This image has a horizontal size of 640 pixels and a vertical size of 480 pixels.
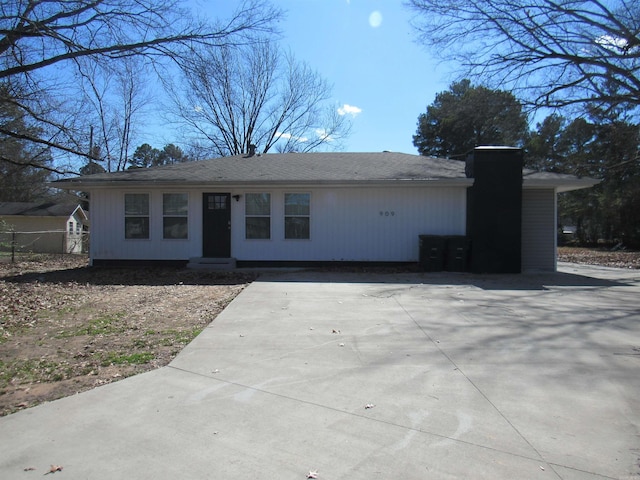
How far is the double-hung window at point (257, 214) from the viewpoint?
13.9m

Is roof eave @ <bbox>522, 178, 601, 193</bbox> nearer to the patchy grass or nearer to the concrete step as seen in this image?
the patchy grass

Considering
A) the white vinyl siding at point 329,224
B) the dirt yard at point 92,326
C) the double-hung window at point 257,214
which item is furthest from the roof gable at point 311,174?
the dirt yard at point 92,326

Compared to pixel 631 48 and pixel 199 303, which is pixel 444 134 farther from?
pixel 199 303

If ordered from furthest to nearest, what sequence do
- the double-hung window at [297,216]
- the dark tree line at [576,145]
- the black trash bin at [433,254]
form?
the dark tree line at [576,145] < the double-hung window at [297,216] < the black trash bin at [433,254]

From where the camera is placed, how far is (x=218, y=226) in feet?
45.6

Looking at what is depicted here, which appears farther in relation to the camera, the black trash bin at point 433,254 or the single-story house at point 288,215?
the single-story house at point 288,215

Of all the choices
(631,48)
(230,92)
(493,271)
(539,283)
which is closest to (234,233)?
(493,271)

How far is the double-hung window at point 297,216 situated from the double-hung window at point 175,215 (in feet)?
10.3

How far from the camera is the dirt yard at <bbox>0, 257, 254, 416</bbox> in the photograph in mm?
4391

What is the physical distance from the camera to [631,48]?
16.0m

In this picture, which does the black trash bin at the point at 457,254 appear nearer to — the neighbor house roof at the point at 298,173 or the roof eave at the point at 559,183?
the neighbor house roof at the point at 298,173

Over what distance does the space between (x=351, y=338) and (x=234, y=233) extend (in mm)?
8859

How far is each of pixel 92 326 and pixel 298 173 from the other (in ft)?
28.2

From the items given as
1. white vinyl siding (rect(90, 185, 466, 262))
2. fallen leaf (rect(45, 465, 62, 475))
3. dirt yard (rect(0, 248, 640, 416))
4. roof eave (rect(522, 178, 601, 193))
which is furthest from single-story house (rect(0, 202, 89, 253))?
fallen leaf (rect(45, 465, 62, 475))
